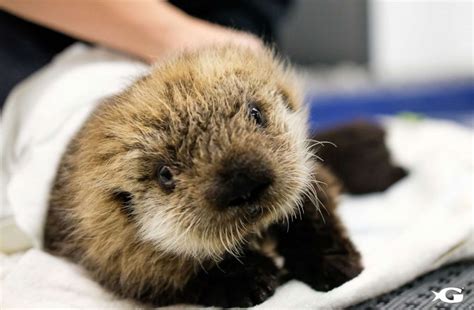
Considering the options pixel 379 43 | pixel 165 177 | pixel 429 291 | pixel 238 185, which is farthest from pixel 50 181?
pixel 379 43

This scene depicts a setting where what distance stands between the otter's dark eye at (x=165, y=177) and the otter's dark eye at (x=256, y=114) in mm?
150

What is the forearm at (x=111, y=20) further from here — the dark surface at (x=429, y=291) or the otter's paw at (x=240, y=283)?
the dark surface at (x=429, y=291)

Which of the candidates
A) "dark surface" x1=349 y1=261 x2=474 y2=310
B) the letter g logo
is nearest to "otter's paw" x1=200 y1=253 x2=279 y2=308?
"dark surface" x1=349 y1=261 x2=474 y2=310

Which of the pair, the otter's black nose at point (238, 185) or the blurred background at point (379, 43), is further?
the blurred background at point (379, 43)

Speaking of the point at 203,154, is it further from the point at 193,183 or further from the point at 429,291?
the point at 429,291

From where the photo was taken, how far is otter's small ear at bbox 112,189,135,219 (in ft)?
3.01

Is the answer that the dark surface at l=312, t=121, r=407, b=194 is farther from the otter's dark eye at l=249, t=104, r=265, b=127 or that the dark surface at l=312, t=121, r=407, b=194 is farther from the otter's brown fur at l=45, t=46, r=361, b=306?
the otter's dark eye at l=249, t=104, r=265, b=127

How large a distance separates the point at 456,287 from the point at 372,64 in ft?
9.62

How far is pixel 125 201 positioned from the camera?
3.05ft

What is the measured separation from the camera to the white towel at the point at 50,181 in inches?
36.7

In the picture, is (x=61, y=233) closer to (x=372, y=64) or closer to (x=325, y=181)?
(x=325, y=181)

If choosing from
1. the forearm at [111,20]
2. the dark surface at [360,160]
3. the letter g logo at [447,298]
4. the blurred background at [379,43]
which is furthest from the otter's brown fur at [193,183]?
the blurred background at [379,43]

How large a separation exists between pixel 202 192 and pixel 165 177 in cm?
9

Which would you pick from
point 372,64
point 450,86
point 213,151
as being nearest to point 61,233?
point 213,151
